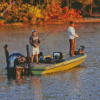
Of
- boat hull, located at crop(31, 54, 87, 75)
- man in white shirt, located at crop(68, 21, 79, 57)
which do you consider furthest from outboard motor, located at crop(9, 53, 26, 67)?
man in white shirt, located at crop(68, 21, 79, 57)

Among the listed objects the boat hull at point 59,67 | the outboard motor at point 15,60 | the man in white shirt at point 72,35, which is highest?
the man in white shirt at point 72,35

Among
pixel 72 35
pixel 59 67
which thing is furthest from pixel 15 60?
Answer: pixel 72 35

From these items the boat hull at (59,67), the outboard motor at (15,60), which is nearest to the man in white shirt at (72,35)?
the boat hull at (59,67)

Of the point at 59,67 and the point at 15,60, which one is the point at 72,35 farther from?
the point at 15,60

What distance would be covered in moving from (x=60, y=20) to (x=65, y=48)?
25.2 meters

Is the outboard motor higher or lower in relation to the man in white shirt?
lower

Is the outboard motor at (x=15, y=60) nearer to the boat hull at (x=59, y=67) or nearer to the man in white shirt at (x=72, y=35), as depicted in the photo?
the boat hull at (x=59, y=67)

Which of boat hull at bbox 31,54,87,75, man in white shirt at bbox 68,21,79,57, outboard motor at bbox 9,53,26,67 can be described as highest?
man in white shirt at bbox 68,21,79,57

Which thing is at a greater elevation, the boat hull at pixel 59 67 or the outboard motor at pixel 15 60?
the outboard motor at pixel 15 60

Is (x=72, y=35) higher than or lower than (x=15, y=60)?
higher

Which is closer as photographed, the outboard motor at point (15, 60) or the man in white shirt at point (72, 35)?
the outboard motor at point (15, 60)

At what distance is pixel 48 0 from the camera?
4769 cm

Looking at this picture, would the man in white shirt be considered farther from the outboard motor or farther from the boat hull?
the outboard motor

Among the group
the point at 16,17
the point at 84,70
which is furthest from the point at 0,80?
the point at 16,17
